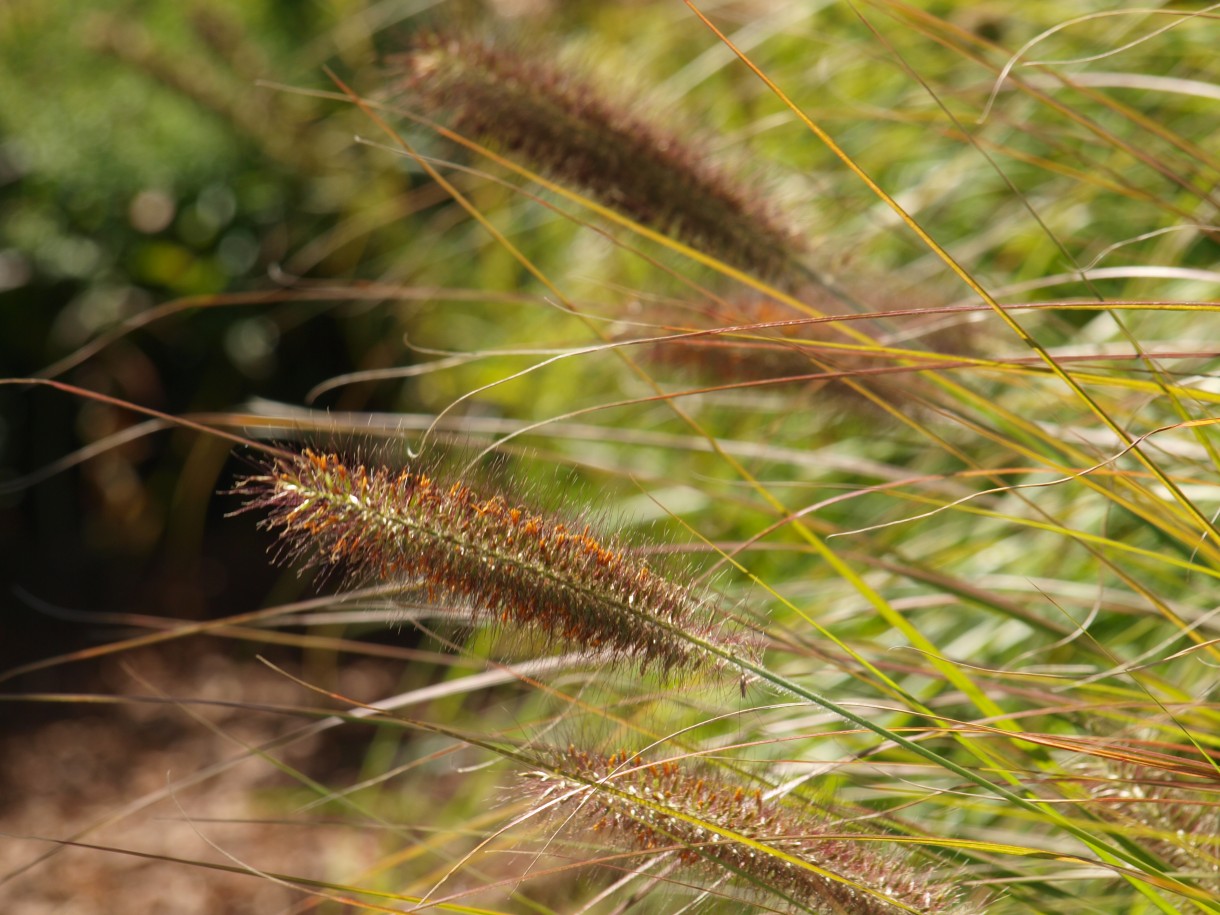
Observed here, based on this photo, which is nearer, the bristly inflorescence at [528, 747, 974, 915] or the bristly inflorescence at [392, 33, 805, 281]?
the bristly inflorescence at [528, 747, 974, 915]

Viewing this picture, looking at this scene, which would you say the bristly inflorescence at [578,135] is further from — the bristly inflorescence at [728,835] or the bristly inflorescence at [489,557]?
the bristly inflorescence at [728,835]

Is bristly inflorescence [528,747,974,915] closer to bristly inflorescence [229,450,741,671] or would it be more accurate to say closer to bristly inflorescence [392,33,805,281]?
bristly inflorescence [229,450,741,671]

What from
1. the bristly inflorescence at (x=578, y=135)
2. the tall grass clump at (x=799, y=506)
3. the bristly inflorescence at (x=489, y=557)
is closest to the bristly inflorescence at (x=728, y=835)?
the tall grass clump at (x=799, y=506)

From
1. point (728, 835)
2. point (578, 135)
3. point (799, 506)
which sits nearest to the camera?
point (728, 835)

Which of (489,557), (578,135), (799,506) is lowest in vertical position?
(799,506)

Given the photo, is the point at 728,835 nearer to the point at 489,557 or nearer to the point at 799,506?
the point at 489,557

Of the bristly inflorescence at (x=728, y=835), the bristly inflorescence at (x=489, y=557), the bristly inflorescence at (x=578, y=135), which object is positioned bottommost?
the bristly inflorescence at (x=728, y=835)

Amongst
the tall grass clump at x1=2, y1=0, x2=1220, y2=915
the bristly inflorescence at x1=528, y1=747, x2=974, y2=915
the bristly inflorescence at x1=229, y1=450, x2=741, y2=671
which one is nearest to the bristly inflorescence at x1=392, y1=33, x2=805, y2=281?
the tall grass clump at x1=2, y1=0, x2=1220, y2=915

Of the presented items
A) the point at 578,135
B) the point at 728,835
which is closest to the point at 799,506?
the point at 578,135
